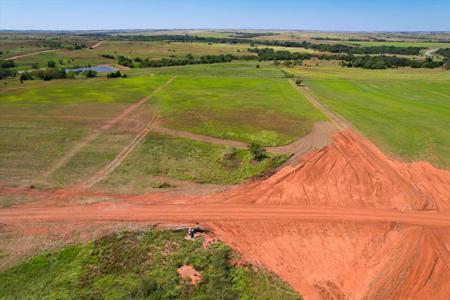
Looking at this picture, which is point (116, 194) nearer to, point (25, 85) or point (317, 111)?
point (317, 111)

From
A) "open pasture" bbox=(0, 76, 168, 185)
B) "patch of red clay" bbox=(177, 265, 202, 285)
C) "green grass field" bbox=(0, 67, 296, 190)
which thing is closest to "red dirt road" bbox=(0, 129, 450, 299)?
"patch of red clay" bbox=(177, 265, 202, 285)

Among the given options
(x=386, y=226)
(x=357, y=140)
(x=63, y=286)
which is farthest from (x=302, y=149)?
(x=63, y=286)

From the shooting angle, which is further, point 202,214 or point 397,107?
point 397,107

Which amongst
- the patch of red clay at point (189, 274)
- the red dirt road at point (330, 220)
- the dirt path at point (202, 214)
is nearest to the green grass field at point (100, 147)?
the dirt path at point (202, 214)

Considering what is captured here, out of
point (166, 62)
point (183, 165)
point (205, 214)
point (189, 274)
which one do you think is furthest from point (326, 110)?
point (166, 62)

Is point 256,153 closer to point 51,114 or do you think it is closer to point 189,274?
point 189,274

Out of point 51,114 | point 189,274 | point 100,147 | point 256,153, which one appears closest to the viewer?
point 189,274
